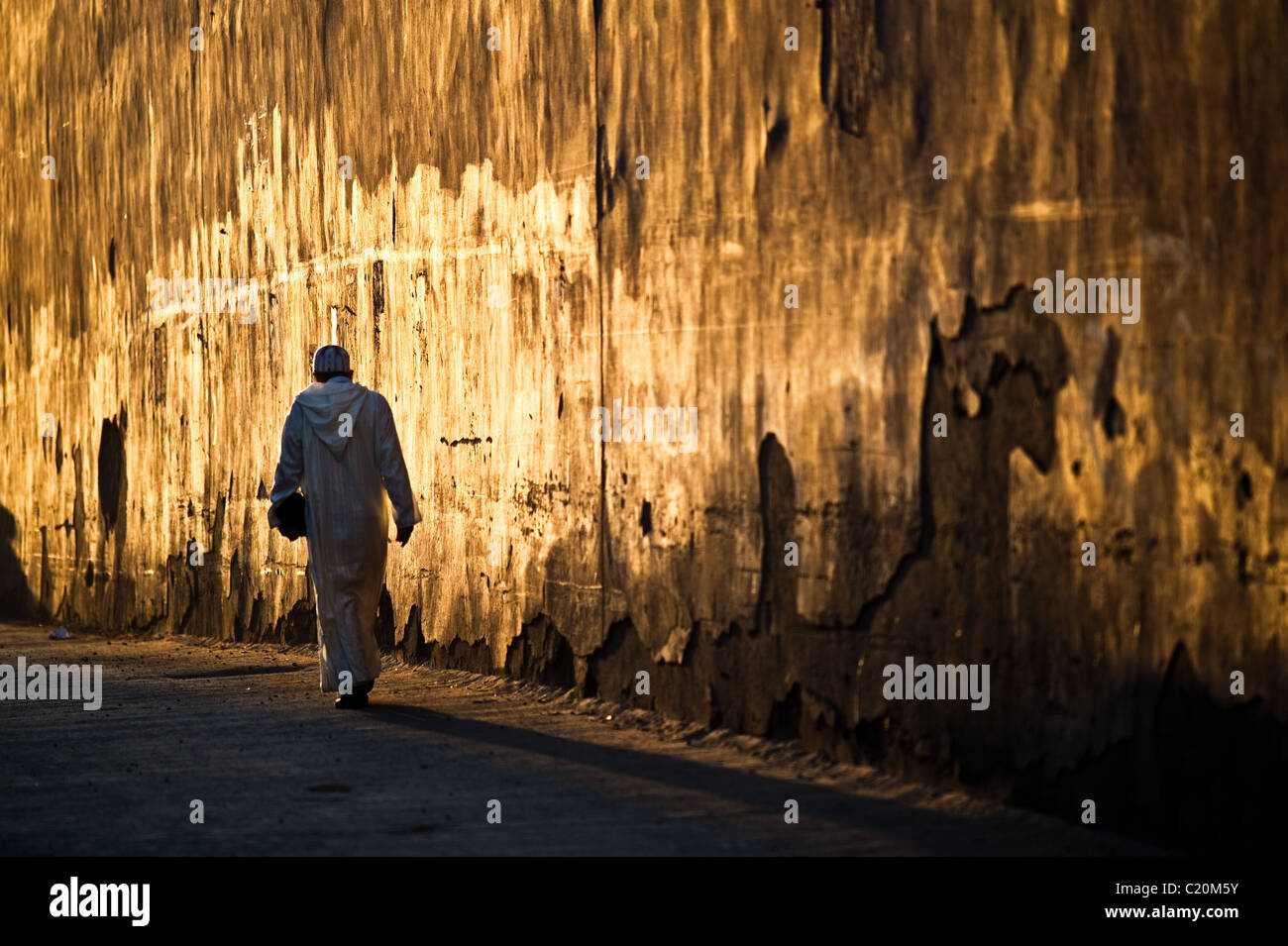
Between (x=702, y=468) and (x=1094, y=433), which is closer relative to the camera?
(x=1094, y=433)

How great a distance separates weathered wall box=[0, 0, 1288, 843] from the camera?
4.52 m

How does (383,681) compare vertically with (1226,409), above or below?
below

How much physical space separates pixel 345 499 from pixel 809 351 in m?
2.83

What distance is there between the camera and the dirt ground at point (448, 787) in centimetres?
489

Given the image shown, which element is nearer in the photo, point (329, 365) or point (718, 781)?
point (718, 781)

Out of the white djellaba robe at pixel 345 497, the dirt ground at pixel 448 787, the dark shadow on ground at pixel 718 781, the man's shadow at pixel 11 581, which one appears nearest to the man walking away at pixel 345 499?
the white djellaba robe at pixel 345 497

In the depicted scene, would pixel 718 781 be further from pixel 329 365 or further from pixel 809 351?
pixel 329 365

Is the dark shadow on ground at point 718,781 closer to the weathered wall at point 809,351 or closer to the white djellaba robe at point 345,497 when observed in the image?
the weathered wall at point 809,351

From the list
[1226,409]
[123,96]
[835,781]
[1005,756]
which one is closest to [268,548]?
[123,96]

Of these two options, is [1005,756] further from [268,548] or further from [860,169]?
[268,548]

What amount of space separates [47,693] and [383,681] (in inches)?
77.0

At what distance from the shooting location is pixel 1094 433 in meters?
4.84

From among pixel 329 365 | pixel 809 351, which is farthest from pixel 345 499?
pixel 809 351

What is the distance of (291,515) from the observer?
796cm
